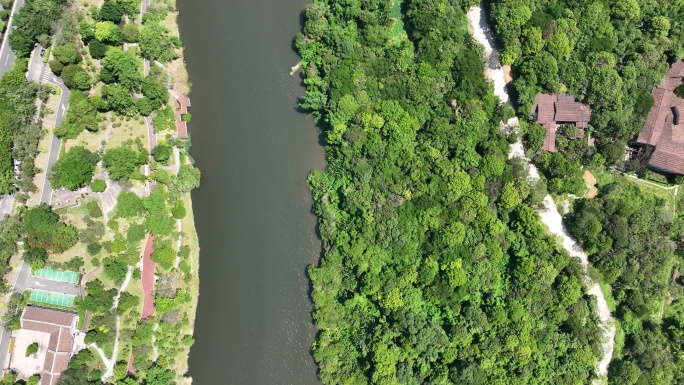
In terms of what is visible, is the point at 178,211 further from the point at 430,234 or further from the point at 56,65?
the point at 430,234

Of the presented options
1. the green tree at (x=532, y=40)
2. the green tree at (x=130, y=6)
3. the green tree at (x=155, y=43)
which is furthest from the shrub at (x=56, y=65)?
the green tree at (x=532, y=40)

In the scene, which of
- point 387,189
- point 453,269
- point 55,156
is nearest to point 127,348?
point 55,156

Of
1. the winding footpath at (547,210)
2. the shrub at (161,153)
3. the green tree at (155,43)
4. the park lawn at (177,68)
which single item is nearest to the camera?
the winding footpath at (547,210)

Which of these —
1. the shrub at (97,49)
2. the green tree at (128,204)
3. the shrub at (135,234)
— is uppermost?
the shrub at (97,49)

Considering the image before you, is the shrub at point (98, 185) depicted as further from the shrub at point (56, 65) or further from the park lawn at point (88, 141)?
the shrub at point (56, 65)

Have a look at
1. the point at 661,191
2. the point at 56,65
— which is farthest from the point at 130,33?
the point at 661,191
